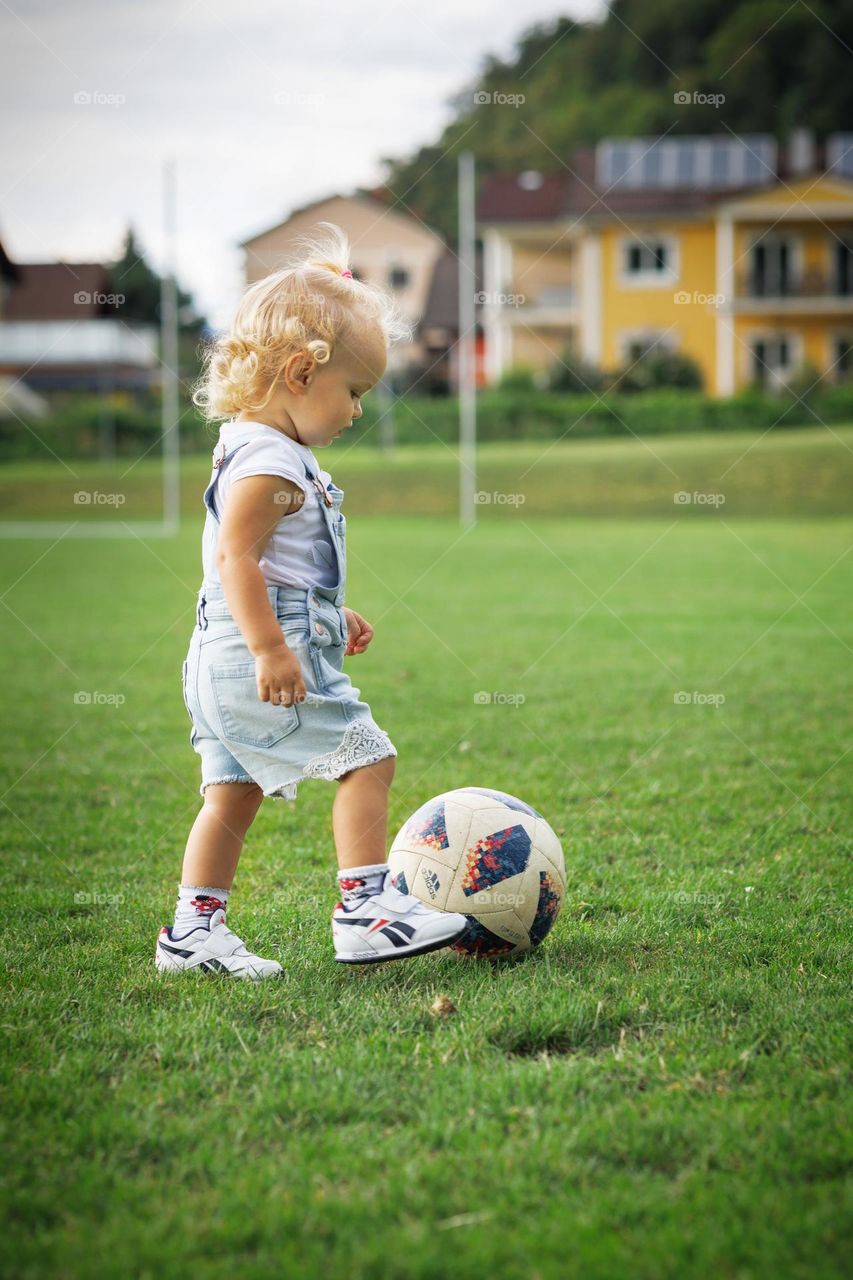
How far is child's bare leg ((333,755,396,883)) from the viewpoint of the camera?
2.91 meters

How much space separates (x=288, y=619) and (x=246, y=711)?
0.76ft

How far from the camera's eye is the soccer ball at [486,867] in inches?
120

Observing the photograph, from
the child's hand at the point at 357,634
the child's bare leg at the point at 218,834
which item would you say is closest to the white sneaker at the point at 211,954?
the child's bare leg at the point at 218,834

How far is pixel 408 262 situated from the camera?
32.5 m

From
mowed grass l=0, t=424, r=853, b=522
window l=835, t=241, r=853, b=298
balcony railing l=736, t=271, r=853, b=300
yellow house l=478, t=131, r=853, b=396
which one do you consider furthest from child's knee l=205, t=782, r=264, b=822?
window l=835, t=241, r=853, b=298

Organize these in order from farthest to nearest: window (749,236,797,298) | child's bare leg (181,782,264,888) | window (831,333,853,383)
Answer: window (749,236,797,298)
window (831,333,853,383)
child's bare leg (181,782,264,888)

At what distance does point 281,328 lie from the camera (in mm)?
2932

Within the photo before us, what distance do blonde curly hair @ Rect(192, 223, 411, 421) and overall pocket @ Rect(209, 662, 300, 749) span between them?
2.07 ft

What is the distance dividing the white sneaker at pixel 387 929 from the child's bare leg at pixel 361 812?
103mm

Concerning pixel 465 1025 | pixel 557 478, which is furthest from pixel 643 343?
pixel 465 1025

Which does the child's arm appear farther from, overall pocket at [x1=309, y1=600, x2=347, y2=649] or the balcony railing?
the balcony railing

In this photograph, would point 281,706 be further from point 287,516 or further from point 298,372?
point 298,372

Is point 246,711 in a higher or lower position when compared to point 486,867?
higher

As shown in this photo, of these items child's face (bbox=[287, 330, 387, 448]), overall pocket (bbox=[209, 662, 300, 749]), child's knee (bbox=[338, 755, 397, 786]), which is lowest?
child's knee (bbox=[338, 755, 397, 786])
